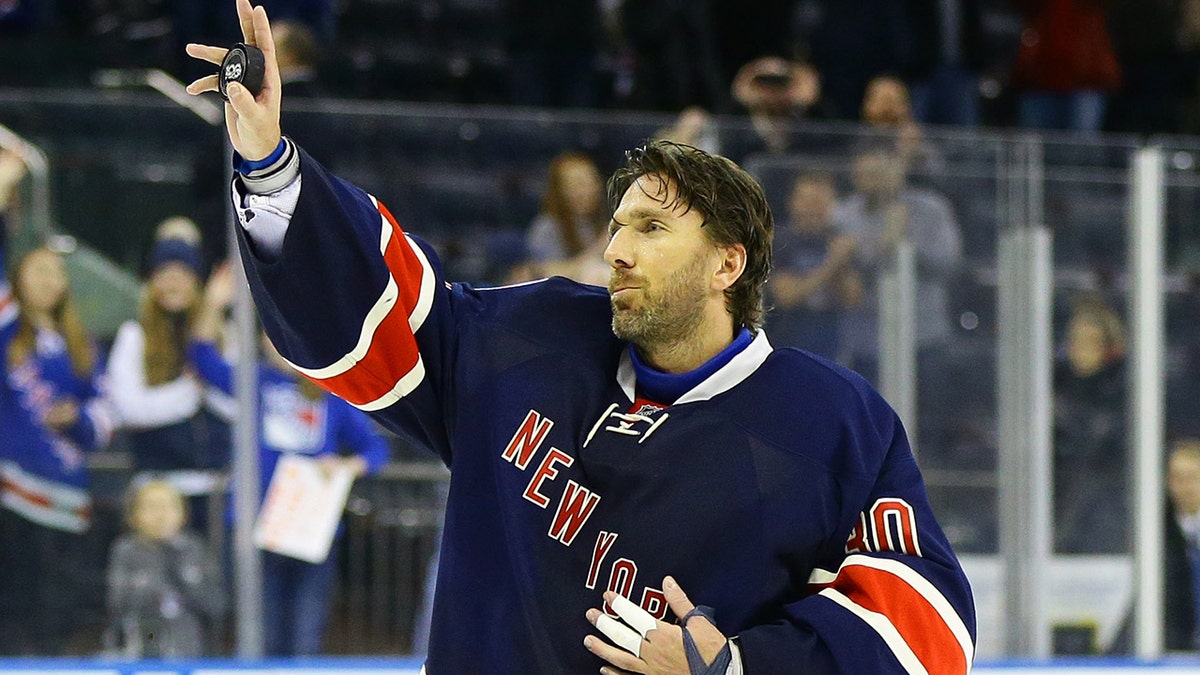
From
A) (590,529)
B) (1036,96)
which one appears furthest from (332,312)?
(1036,96)

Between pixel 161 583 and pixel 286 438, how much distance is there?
1.46 feet

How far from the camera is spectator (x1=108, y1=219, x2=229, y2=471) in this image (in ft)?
12.4

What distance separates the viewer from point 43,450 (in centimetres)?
372

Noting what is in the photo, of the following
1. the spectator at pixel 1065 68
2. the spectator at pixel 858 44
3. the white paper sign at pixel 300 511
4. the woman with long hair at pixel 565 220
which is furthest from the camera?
the spectator at pixel 858 44

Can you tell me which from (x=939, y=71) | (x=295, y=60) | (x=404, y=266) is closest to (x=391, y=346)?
(x=404, y=266)

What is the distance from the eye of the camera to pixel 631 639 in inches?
73.4

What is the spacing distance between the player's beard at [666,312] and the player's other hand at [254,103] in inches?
Answer: 19.1

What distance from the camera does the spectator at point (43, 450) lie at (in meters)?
3.70

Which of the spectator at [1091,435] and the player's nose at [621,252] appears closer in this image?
the player's nose at [621,252]

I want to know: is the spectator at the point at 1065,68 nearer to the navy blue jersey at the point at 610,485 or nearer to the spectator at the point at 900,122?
the spectator at the point at 900,122

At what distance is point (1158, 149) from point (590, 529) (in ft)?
9.12

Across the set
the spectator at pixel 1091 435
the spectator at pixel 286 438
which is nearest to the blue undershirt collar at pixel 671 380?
the spectator at pixel 286 438

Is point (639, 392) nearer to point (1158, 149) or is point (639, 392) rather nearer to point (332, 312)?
point (332, 312)

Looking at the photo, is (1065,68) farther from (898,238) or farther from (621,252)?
(621,252)
